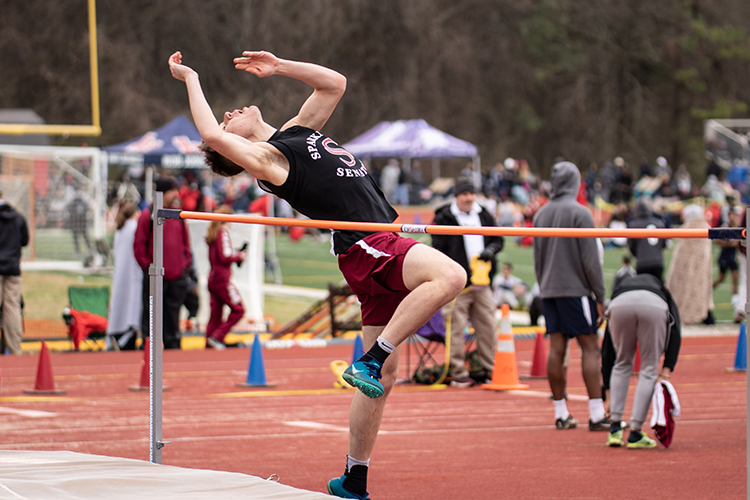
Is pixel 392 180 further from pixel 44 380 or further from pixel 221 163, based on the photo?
pixel 221 163

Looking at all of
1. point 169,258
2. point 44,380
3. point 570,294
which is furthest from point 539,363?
point 44,380

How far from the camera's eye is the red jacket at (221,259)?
1429cm

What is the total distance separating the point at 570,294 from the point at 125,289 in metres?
7.49

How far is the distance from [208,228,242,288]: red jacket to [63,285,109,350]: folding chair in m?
1.89

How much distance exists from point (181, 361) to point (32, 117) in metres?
23.9

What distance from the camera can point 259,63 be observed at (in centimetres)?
573

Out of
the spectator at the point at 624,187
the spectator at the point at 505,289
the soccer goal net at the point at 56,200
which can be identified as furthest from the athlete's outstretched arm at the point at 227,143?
the spectator at the point at 624,187

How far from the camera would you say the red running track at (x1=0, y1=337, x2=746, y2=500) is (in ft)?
22.4

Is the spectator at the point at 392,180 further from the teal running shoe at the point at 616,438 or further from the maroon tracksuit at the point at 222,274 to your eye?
the teal running shoe at the point at 616,438

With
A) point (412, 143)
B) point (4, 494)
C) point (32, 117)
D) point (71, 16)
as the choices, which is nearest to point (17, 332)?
point (4, 494)

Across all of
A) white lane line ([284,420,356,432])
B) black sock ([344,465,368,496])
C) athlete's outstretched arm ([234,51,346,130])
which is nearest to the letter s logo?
athlete's outstretched arm ([234,51,346,130])

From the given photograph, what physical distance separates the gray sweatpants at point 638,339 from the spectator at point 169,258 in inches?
264

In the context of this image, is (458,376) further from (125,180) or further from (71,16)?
(71,16)

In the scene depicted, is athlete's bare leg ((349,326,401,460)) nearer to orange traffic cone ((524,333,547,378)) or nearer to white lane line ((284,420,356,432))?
white lane line ((284,420,356,432))
